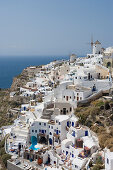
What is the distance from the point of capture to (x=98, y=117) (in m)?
26.3

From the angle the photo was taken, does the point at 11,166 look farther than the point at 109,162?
Yes

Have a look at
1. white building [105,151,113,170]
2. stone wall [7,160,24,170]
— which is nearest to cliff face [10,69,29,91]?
stone wall [7,160,24,170]

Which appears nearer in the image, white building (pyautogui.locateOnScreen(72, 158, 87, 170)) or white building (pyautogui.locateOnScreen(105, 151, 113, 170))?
white building (pyautogui.locateOnScreen(105, 151, 113, 170))

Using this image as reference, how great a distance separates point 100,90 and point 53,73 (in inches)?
759

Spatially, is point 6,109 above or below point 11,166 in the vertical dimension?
above

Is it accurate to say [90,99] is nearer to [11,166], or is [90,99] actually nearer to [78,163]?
[78,163]

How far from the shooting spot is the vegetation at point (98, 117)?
79.7 ft

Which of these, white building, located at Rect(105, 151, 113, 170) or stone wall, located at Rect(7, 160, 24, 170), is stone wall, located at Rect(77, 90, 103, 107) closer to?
stone wall, located at Rect(7, 160, 24, 170)

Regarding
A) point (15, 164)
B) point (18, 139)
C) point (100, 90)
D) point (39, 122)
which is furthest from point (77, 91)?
point (15, 164)

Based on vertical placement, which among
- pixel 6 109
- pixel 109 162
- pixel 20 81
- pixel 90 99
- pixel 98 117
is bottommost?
pixel 6 109

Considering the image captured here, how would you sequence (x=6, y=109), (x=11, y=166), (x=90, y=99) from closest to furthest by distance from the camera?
1. (x=11, y=166)
2. (x=90, y=99)
3. (x=6, y=109)

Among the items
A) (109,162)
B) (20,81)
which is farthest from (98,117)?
(20,81)

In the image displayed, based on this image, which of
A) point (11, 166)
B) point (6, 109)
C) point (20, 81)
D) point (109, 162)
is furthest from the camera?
point (20, 81)

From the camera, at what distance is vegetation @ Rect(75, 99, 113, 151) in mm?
24297
